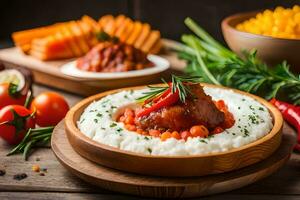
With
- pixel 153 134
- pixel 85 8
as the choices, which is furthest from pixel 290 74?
pixel 85 8

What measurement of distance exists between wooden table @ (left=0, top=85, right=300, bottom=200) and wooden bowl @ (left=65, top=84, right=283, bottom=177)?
172mm

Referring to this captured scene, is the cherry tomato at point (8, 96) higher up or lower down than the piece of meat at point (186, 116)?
lower down

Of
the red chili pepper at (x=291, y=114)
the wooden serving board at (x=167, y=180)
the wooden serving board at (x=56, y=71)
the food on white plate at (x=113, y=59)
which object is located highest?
the wooden serving board at (x=167, y=180)

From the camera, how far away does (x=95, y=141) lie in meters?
3.33

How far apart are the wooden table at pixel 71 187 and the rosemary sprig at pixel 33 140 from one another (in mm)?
227

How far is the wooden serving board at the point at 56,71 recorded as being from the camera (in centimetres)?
524

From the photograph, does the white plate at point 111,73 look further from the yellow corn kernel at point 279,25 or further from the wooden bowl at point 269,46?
the yellow corn kernel at point 279,25

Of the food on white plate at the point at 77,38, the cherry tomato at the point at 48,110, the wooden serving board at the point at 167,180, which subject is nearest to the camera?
the wooden serving board at the point at 167,180

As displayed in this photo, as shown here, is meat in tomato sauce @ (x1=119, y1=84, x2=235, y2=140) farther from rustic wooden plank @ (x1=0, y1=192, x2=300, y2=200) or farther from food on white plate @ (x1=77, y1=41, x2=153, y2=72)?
food on white plate @ (x1=77, y1=41, x2=153, y2=72)

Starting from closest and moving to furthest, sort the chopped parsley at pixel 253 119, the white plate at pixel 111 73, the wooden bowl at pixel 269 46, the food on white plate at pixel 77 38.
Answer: the chopped parsley at pixel 253 119
the wooden bowl at pixel 269 46
the white plate at pixel 111 73
the food on white plate at pixel 77 38

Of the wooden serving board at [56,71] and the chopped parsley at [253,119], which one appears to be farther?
the wooden serving board at [56,71]

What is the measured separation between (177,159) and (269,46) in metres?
1.98

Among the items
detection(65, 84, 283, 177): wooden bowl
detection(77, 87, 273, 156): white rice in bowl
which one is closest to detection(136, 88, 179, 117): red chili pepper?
detection(77, 87, 273, 156): white rice in bowl

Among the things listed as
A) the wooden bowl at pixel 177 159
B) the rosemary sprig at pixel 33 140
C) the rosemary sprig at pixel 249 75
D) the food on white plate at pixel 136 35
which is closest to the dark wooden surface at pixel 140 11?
the food on white plate at pixel 136 35
